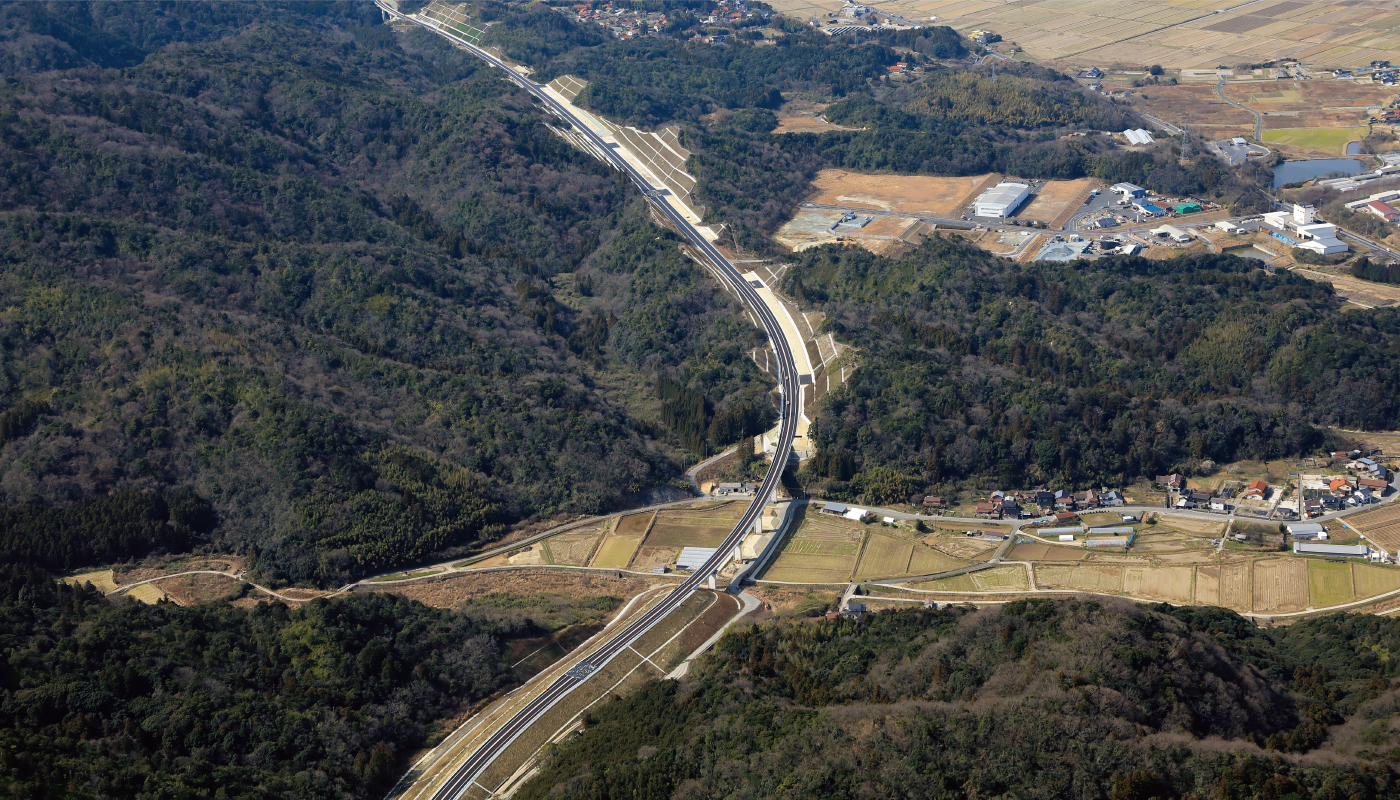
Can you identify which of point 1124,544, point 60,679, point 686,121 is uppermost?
point 686,121

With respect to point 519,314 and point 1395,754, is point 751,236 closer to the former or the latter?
point 519,314

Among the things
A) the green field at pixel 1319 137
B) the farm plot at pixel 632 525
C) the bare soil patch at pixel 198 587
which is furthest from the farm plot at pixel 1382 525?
the green field at pixel 1319 137

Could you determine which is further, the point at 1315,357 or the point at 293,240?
the point at 293,240

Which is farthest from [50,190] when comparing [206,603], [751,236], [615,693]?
[615,693]

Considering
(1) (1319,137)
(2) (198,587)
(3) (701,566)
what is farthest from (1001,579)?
(1) (1319,137)

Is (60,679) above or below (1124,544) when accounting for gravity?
above

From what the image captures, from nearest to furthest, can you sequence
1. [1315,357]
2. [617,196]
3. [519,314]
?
1. [1315,357]
2. [519,314]
3. [617,196]

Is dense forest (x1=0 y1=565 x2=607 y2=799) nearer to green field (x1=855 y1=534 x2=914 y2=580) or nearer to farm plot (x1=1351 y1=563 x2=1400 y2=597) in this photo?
green field (x1=855 y1=534 x2=914 y2=580)
